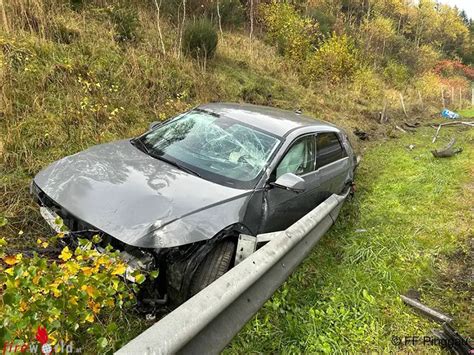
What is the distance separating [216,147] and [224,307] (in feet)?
7.17

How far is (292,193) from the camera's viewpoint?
394cm

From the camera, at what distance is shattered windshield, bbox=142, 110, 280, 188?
3.64 metres

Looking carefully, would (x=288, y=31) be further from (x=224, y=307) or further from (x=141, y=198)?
(x=224, y=307)

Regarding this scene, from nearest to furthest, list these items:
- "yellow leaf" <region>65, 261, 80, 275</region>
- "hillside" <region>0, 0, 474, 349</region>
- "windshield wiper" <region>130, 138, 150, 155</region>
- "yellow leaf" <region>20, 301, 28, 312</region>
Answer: "yellow leaf" <region>20, 301, 28, 312</region> < "yellow leaf" <region>65, 261, 80, 275</region> < "windshield wiper" <region>130, 138, 150, 155</region> < "hillside" <region>0, 0, 474, 349</region>

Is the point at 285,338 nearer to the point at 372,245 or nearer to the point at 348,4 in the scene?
the point at 372,245

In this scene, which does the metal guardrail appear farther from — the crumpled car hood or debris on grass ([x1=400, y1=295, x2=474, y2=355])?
debris on grass ([x1=400, y1=295, x2=474, y2=355])

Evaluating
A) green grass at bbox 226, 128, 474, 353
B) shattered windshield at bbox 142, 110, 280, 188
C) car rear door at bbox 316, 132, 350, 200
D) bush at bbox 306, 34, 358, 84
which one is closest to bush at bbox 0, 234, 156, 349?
green grass at bbox 226, 128, 474, 353

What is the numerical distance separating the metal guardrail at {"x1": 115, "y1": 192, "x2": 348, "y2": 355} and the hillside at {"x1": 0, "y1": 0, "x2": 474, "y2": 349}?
1.24ft

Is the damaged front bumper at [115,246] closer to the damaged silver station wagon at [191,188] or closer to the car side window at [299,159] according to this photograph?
the damaged silver station wagon at [191,188]

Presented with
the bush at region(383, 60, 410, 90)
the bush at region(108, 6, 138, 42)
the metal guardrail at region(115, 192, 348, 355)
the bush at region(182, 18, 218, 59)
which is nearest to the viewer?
the metal guardrail at region(115, 192, 348, 355)

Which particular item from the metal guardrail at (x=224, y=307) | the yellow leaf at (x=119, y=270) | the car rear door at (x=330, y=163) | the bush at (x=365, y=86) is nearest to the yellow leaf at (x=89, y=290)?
the yellow leaf at (x=119, y=270)

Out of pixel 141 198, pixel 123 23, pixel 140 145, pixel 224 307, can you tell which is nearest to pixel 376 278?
pixel 224 307

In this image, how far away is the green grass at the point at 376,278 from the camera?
2809 millimetres

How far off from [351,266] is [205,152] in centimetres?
196
